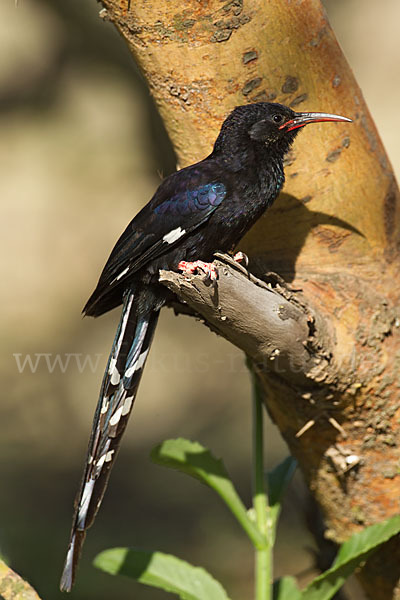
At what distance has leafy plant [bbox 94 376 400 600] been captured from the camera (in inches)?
80.0

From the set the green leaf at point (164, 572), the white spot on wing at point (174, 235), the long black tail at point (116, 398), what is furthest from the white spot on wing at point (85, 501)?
the white spot on wing at point (174, 235)

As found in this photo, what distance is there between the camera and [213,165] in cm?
234

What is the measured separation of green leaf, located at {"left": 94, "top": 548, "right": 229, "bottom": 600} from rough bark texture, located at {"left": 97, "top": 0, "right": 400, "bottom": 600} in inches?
20.7

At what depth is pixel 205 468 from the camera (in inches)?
85.9

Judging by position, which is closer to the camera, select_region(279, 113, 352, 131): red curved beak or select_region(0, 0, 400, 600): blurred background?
select_region(279, 113, 352, 131): red curved beak

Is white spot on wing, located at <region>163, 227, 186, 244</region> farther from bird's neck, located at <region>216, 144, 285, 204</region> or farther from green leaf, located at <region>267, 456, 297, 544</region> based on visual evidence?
green leaf, located at <region>267, 456, 297, 544</region>

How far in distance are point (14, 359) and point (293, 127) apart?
14.3 feet

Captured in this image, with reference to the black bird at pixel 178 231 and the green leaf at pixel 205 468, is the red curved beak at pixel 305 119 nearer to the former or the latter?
the black bird at pixel 178 231

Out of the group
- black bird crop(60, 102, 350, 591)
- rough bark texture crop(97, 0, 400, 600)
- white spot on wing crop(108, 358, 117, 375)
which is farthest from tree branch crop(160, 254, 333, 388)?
white spot on wing crop(108, 358, 117, 375)

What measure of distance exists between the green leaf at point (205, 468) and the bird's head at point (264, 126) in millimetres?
997

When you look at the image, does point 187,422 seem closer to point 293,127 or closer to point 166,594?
point 166,594

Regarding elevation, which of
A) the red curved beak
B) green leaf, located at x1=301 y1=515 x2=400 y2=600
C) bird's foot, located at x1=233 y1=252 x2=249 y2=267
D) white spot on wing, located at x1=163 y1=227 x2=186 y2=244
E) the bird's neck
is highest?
the red curved beak

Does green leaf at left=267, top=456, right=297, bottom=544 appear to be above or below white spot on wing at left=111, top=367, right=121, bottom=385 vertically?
below

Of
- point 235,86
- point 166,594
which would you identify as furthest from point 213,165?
point 166,594
